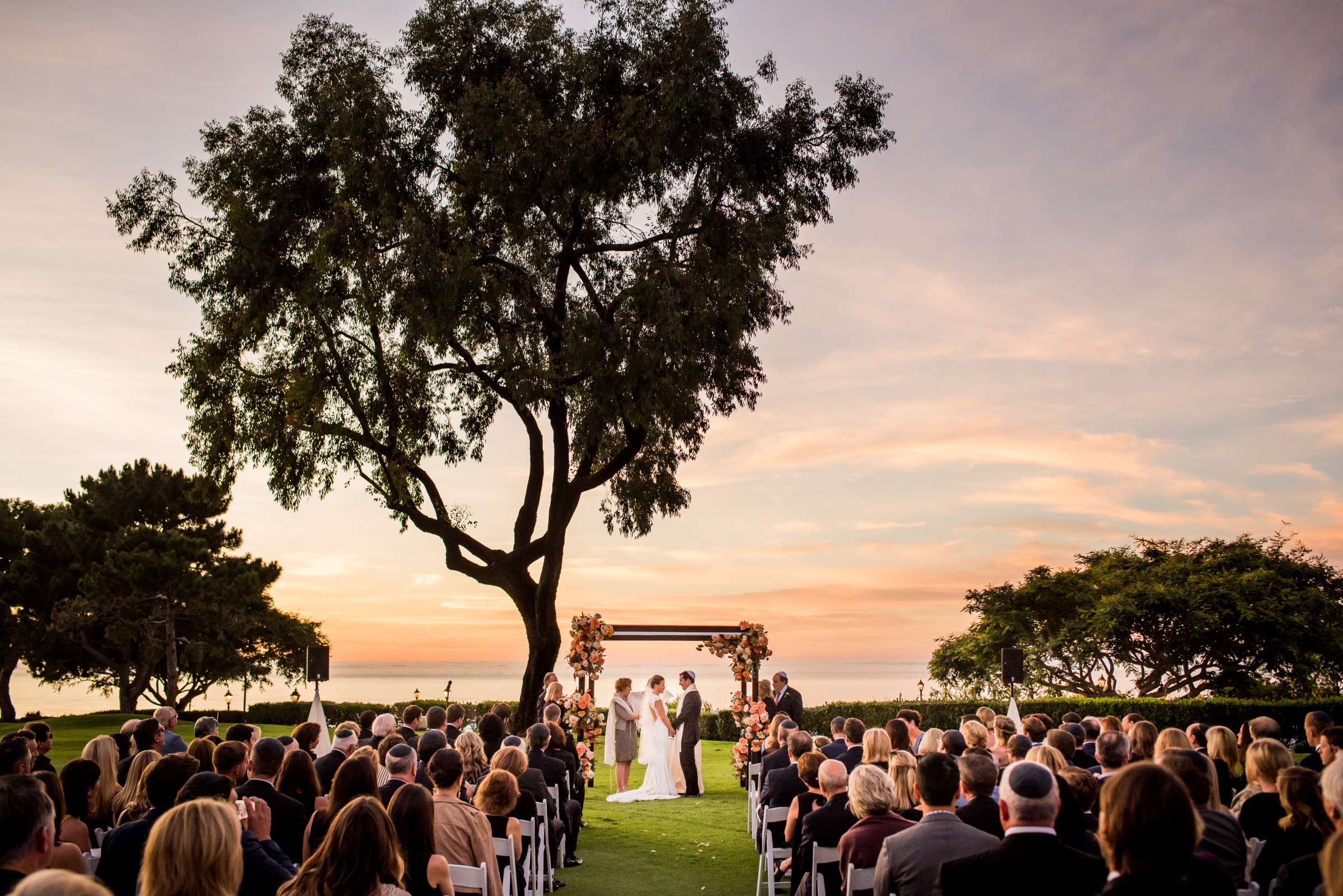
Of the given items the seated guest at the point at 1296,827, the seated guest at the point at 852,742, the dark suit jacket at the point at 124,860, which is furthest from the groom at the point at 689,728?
the dark suit jacket at the point at 124,860

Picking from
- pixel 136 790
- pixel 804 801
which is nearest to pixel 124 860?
pixel 136 790

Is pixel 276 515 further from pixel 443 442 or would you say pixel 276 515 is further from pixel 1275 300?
pixel 1275 300

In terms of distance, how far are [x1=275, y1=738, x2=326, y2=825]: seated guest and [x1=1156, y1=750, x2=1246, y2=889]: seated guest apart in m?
4.82

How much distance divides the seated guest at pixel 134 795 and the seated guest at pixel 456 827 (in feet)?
5.29

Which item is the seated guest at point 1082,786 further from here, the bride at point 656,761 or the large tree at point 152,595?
the large tree at point 152,595

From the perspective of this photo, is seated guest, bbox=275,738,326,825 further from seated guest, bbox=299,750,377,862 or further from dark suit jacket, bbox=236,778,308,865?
seated guest, bbox=299,750,377,862

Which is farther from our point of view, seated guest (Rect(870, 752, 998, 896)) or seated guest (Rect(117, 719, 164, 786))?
seated guest (Rect(117, 719, 164, 786))

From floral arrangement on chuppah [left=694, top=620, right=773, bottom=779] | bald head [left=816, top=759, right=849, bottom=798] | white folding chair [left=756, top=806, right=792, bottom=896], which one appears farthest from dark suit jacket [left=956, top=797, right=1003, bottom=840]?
floral arrangement on chuppah [left=694, top=620, right=773, bottom=779]

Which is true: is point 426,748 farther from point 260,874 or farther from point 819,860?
point 819,860

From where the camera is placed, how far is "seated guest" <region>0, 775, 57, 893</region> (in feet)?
10.5

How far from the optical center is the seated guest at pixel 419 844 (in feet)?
14.4

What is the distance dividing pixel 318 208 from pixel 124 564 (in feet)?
54.4

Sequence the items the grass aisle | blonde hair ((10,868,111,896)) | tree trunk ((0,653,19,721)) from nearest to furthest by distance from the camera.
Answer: blonde hair ((10,868,111,896)), the grass aisle, tree trunk ((0,653,19,721))

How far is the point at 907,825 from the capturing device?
5504mm
